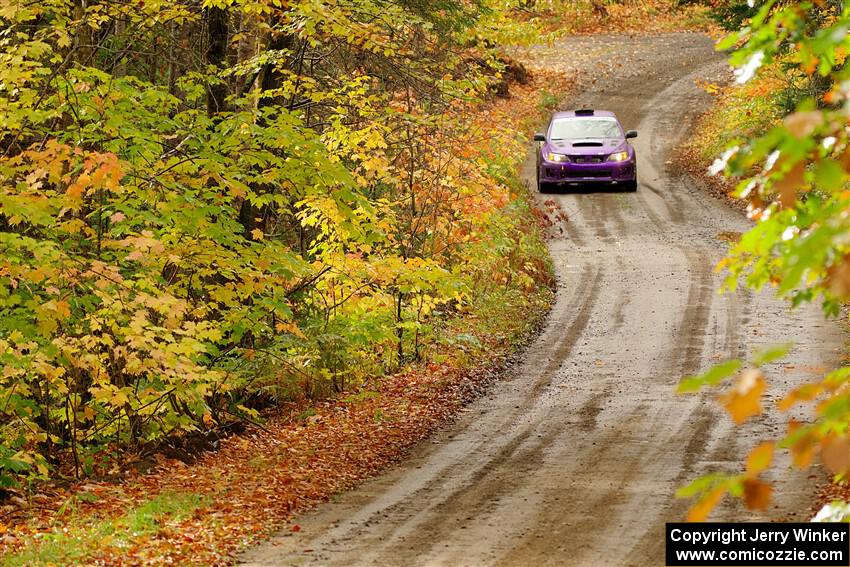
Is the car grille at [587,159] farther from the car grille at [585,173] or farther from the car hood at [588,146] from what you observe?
the car grille at [585,173]

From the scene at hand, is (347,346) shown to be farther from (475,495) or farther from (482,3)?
(482,3)

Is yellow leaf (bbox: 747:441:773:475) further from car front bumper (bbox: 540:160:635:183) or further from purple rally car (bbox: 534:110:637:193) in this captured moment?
car front bumper (bbox: 540:160:635:183)

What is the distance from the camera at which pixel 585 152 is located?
84.5 feet

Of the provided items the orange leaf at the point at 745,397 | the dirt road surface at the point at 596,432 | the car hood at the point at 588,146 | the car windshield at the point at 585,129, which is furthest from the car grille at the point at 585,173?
the orange leaf at the point at 745,397

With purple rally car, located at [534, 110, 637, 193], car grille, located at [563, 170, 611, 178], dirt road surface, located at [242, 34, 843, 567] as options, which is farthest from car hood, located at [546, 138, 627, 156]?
dirt road surface, located at [242, 34, 843, 567]

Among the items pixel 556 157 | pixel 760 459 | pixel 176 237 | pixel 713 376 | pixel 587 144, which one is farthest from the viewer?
pixel 556 157

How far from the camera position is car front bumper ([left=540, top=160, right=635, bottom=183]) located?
84.7ft

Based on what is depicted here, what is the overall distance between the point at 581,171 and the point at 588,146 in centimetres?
66

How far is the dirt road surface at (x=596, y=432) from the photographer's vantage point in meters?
8.05

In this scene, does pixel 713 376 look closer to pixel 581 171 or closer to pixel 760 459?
pixel 760 459

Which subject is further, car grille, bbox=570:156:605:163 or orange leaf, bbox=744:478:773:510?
car grille, bbox=570:156:605:163

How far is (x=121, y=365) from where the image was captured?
10430mm

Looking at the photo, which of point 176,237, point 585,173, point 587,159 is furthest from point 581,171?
point 176,237

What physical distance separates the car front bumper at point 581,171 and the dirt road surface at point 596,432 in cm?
113
